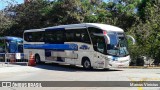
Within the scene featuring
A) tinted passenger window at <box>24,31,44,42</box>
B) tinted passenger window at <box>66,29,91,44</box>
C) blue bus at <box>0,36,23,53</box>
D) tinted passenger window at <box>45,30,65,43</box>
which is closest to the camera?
tinted passenger window at <box>66,29,91,44</box>

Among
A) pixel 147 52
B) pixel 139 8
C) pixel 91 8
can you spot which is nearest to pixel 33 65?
pixel 147 52

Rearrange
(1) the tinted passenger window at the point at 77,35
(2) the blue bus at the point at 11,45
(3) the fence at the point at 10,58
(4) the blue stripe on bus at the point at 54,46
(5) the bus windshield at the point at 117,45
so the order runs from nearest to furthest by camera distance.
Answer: (5) the bus windshield at the point at 117,45, (1) the tinted passenger window at the point at 77,35, (4) the blue stripe on bus at the point at 54,46, (3) the fence at the point at 10,58, (2) the blue bus at the point at 11,45

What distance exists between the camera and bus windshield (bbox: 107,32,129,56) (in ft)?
82.3

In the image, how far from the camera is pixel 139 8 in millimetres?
51375

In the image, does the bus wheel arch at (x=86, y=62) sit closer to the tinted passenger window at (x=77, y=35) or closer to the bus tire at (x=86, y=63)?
the bus tire at (x=86, y=63)

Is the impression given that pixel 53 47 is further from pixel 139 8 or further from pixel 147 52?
pixel 139 8

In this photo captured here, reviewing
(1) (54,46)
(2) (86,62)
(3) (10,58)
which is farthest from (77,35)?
(3) (10,58)

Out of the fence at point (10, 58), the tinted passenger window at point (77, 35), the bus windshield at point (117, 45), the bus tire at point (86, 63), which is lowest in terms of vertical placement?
the bus tire at point (86, 63)

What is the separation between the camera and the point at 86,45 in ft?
87.1

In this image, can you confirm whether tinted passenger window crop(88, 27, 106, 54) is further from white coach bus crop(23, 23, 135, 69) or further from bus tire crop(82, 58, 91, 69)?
bus tire crop(82, 58, 91, 69)

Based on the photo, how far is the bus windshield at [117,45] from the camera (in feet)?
82.3

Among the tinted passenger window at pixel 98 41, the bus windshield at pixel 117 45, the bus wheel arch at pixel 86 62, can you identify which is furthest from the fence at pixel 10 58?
the bus windshield at pixel 117 45

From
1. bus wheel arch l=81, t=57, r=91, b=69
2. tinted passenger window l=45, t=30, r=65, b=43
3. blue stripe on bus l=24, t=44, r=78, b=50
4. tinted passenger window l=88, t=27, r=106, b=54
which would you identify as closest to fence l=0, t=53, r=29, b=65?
blue stripe on bus l=24, t=44, r=78, b=50

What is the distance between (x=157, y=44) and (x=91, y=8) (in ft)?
52.2
